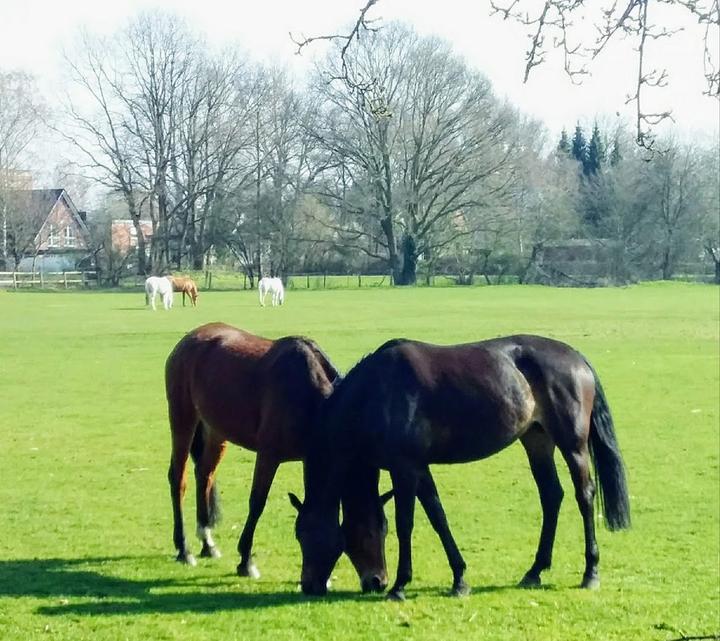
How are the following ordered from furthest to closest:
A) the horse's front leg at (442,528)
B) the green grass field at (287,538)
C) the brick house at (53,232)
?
the brick house at (53,232)
the horse's front leg at (442,528)
the green grass field at (287,538)

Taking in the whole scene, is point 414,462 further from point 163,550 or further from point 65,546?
point 65,546

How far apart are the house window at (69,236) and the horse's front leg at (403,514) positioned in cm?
7238

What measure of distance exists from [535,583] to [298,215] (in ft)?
200

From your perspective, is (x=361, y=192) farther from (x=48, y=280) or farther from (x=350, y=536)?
(x=350, y=536)

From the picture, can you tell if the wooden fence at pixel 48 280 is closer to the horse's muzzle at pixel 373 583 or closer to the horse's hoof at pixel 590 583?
the horse's muzzle at pixel 373 583

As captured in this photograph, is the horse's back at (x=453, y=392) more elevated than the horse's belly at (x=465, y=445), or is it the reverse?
the horse's back at (x=453, y=392)

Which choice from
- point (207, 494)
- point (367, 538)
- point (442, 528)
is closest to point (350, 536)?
point (367, 538)

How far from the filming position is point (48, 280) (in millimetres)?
62938

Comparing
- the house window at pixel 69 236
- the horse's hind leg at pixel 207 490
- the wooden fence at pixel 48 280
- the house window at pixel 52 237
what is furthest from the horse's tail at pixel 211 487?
the house window at pixel 69 236

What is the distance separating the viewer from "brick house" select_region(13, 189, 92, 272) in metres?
66.6

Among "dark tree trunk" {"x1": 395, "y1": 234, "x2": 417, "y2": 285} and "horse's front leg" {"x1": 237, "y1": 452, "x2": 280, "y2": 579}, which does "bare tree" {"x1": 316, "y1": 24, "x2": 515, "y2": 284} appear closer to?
"dark tree trunk" {"x1": 395, "y1": 234, "x2": 417, "y2": 285}

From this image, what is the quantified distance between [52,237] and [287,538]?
68.8 meters

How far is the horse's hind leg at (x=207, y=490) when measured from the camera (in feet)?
26.2

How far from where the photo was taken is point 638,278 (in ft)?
232
